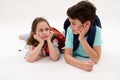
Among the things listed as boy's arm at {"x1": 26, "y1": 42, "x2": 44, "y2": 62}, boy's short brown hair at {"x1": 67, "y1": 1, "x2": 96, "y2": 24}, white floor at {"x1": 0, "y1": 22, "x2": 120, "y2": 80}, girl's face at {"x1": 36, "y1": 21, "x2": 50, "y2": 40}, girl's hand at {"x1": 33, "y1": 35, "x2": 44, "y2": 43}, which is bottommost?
white floor at {"x1": 0, "y1": 22, "x2": 120, "y2": 80}

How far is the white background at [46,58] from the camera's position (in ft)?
5.69

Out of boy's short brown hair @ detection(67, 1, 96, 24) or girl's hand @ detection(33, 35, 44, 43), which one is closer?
boy's short brown hair @ detection(67, 1, 96, 24)

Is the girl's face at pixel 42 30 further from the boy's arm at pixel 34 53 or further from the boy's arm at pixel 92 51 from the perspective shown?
the boy's arm at pixel 92 51

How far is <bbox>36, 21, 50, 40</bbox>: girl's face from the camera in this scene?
6.18ft

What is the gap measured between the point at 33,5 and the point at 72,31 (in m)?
1.46

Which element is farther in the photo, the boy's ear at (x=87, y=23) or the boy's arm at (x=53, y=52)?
the boy's arm at (x=53, y=52)

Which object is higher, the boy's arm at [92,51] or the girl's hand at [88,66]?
the boy's arm at [92,51]

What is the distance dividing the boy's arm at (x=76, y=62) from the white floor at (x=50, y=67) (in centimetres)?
3

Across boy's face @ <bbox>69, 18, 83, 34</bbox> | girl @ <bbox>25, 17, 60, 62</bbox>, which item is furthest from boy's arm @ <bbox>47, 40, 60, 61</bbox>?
boy's face @ <bbox>69, 18, 83, 34</bbox>

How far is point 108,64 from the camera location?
73.4 inches

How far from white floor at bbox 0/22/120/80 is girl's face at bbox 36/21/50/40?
17 cm

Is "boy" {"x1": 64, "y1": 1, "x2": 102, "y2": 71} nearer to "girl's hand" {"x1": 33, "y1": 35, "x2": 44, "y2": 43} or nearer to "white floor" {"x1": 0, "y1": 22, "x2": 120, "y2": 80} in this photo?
"white floor" {"x1": 0, "y1": 22, "x2": 120, "y2": 80}

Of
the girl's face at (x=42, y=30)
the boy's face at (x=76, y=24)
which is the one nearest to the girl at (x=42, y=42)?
the girl's face at (x=42, y=30)

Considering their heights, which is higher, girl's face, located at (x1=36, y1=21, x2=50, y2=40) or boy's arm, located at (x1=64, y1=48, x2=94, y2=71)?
girl's face, located at (x1=36, y1=21, x2=50, y2=40)
